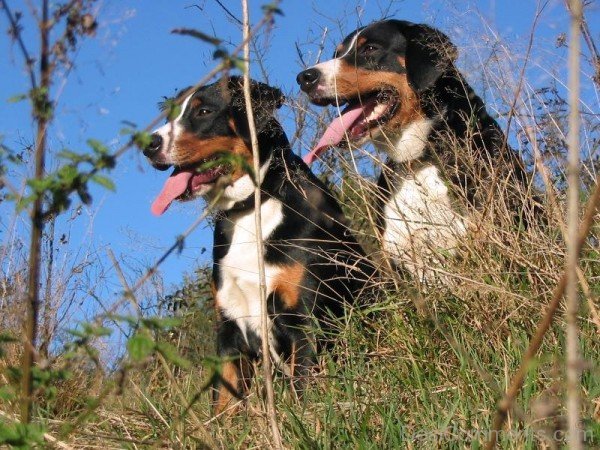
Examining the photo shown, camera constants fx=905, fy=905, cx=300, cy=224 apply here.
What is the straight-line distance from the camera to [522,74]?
2936 mm

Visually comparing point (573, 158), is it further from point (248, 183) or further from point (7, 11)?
point (248, 183)

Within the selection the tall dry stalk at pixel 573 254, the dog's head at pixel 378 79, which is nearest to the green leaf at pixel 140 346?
the tall dry stalk at pixel 573 254

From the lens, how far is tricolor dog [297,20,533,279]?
3.59 m

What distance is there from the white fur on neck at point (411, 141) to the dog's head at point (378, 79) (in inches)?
1.6

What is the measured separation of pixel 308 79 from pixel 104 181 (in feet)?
11.2

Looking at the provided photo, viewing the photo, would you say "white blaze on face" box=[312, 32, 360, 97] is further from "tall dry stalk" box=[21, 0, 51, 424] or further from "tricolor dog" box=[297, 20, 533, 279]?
"tall dry stalk" box=[21, 0, 51, 424]

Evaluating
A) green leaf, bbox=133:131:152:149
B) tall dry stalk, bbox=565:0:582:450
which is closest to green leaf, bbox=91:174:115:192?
green leaf, bbox=133:131:152:149

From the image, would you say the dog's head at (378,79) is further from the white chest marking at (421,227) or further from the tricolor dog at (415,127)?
the white chest marking at (421,227)

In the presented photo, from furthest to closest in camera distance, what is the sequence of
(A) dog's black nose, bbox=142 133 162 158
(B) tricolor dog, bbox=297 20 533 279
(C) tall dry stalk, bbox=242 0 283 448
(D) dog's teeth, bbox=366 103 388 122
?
(A) dog's black nose, bbox=142 133 162 158, (D) dog's teeth, bbox=366 103 388 122, (B) tricolor dog, bbox=297 20 533 279, (C) tall dry stalk, bbox=242 0 283 448

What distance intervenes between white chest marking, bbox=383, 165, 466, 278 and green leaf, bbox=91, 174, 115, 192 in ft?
6.21

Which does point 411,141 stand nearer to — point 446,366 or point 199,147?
point 199,147

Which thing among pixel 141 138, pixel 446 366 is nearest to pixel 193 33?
pixel 141 138

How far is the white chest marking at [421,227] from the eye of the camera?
11.0ft

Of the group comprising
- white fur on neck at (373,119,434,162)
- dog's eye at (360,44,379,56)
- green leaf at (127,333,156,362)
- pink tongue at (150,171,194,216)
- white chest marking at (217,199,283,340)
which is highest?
dog's eye at (360,44,379,56)
